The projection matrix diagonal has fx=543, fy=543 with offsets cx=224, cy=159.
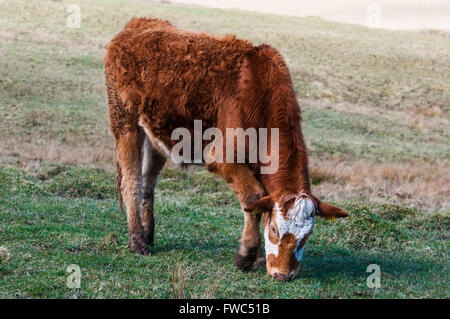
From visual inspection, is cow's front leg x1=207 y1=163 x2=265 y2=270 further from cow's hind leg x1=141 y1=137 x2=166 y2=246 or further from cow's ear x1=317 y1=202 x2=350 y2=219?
cow's hind leg x1=141 y1=137 x2=166 y2=246

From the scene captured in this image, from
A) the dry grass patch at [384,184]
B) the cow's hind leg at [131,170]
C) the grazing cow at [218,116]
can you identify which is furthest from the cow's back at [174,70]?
the dry grass patch at [384,184]

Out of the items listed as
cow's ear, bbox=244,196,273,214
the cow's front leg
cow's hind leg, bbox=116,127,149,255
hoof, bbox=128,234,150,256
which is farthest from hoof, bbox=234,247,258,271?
cow's hind leg, bbox=116,127,149,255

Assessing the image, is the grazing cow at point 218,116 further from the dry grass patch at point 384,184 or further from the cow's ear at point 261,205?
the dry grass patch at point 384,184

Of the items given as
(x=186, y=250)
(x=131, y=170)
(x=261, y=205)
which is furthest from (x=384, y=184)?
(x=261, y=205)

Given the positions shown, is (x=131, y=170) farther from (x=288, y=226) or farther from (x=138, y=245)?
(x=288, y=226)

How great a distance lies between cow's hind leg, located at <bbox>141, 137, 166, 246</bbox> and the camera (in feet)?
27.1

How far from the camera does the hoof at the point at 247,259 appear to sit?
6.89 metres

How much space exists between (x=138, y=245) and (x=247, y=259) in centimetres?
170

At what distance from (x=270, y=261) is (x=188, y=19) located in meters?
45.2

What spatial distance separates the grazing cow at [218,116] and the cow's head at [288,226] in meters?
0.01

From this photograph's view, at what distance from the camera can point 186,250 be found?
7930mm

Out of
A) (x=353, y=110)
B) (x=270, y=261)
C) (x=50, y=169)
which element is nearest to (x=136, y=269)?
(x=270, y=261)

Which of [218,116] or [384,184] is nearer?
[218,116]

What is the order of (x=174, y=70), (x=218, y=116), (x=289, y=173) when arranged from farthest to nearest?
(x=174, y=70) < (x=218, y=116) < (x=289, y=173)
